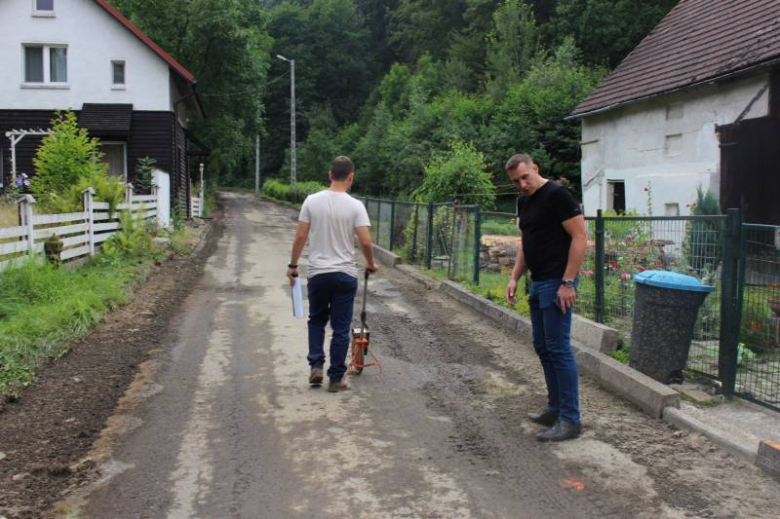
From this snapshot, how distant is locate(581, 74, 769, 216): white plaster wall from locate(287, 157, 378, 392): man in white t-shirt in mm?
10971

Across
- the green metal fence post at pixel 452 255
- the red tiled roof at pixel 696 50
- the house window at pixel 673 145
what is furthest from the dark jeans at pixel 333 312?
the house window at pixel 673 145

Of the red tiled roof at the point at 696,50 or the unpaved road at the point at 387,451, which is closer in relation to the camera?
the unpaved road at the point at 387,451

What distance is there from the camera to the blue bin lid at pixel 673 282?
5.70 meters

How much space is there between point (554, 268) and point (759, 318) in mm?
1970

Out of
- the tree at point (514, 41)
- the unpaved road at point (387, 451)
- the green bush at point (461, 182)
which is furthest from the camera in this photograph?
the tree at point (514, 41)

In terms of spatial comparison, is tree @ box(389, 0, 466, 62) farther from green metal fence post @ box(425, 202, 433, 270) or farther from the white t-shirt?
the white t-shirt

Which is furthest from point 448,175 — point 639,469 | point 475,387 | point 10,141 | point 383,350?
point 10,141

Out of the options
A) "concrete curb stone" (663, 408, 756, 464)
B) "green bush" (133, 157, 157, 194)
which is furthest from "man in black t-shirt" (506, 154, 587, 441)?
"green bush" (133, 157, 157, 194)

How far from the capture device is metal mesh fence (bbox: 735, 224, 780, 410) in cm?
531

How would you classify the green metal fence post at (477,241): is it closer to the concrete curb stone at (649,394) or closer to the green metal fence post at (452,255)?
the green metal fence post at (452,255)

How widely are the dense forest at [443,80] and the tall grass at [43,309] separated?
9.93m

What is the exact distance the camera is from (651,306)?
5.92 m

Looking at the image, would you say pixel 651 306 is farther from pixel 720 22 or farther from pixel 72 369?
pixel 720 22

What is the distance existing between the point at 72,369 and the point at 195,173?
34622mm
